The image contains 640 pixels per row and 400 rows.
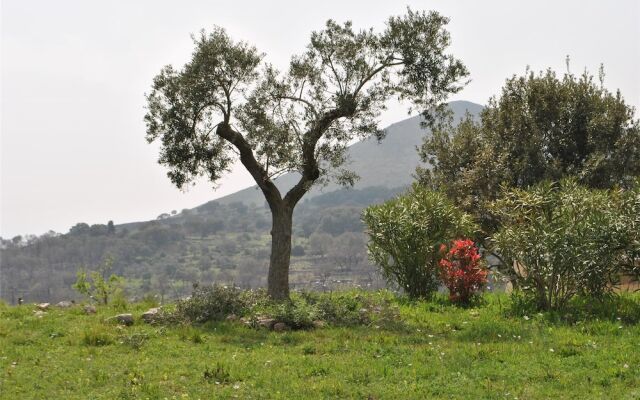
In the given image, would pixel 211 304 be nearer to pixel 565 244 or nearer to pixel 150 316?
pixel 150 316

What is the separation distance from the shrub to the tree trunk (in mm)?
3691

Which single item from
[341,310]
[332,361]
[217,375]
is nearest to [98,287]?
[341,310]

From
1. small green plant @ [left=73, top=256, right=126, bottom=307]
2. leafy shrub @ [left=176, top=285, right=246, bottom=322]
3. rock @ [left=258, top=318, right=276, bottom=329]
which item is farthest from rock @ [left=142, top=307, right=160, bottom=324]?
small green plant @ [left=73, top=256, right=126, bottom=307]

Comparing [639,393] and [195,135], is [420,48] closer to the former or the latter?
[195,135]

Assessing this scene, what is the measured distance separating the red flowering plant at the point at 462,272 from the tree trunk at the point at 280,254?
6183 mm

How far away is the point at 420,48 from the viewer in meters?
22.8

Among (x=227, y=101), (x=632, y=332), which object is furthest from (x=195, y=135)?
(x=632, y=332)

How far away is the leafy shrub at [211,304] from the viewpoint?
19250 millimetres

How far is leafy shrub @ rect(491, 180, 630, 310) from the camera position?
17750mm

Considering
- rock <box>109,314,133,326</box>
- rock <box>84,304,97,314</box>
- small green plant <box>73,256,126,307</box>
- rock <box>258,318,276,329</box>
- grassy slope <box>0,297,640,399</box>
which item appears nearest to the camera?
grassy slope <box>0,297,640,399</box>

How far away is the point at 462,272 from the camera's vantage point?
70.2 ft

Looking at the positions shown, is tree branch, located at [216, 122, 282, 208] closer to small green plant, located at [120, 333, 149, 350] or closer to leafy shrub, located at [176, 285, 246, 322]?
leafy shrub, located at [176, 285, 246, 322]

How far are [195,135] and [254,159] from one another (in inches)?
104

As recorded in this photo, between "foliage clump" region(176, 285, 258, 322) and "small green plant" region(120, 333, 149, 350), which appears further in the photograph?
"foliage clump" region(176, 285, 258, 322)
